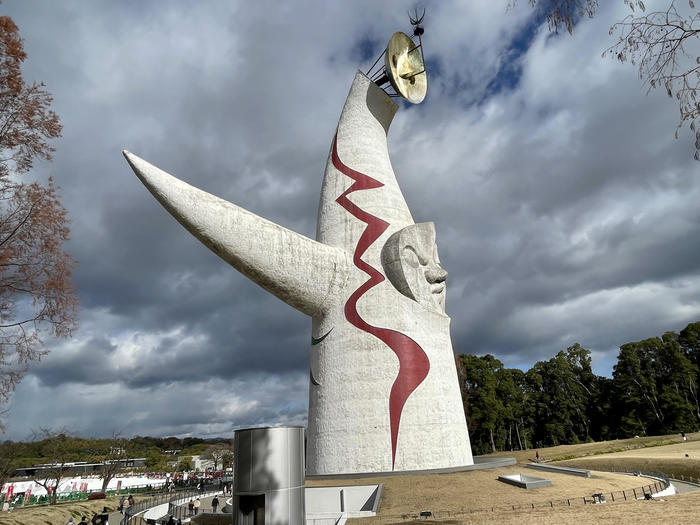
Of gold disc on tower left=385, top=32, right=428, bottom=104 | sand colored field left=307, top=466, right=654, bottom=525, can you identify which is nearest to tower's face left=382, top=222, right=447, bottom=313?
sand colored field left=307, top=466, right=654, bottom=525

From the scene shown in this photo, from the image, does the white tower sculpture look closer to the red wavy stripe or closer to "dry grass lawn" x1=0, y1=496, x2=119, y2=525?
the red wavy stripe

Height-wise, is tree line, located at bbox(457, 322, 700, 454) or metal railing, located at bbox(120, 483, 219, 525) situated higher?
tree line, located at bbox(457, 322, 700, 454)

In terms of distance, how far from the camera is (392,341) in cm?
1688

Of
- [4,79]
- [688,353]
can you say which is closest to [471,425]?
[688,353]

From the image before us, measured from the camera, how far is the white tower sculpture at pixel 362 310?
15.9 meters

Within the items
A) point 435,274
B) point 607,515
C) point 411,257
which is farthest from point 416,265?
point 607,515

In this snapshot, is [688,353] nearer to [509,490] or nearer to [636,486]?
[636,486]

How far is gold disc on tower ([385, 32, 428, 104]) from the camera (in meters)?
21.7

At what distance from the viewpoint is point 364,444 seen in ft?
52.4

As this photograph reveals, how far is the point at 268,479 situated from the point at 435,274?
38.3 feet

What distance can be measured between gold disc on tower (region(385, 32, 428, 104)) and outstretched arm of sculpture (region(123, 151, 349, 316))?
350 inches

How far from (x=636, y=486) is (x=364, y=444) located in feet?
27.5

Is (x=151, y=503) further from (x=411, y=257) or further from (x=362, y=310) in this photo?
(x=411, y=257)

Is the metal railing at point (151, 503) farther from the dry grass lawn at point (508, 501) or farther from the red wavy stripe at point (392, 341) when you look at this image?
the red wavy stripe at point (392, 341)
